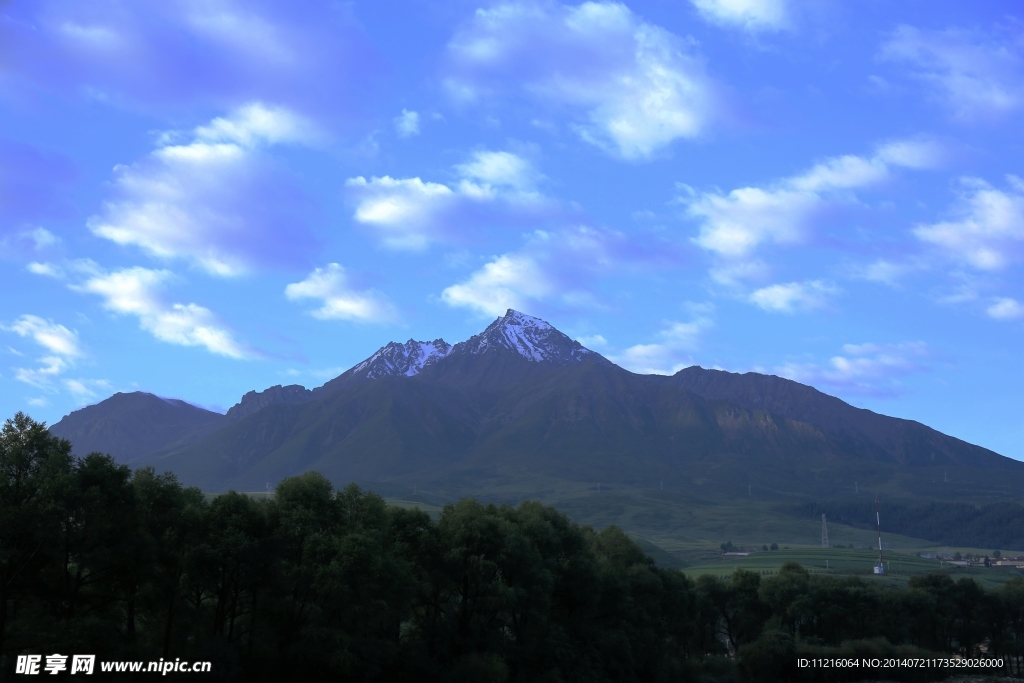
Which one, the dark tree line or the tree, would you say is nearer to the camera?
the tree

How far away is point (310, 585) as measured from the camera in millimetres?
95562

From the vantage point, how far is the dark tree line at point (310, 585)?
8225 centimetres

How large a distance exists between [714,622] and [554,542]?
187 feet

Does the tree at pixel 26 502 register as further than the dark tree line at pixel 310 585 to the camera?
No

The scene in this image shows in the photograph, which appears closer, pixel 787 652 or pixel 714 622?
pixel 787 652

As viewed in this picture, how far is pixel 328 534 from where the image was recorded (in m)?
100

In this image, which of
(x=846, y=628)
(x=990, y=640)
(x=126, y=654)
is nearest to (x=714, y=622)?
(x=846, y=628)

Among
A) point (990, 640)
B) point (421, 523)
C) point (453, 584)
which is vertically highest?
point (421, 523)

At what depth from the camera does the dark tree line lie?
270 feet

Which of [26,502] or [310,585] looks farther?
[310,585]

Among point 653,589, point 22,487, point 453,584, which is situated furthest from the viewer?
point 653,589

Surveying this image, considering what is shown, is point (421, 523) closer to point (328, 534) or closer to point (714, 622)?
point (328, 534)

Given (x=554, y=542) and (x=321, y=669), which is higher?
(x=554, y=542)

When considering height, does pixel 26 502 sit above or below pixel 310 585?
above
